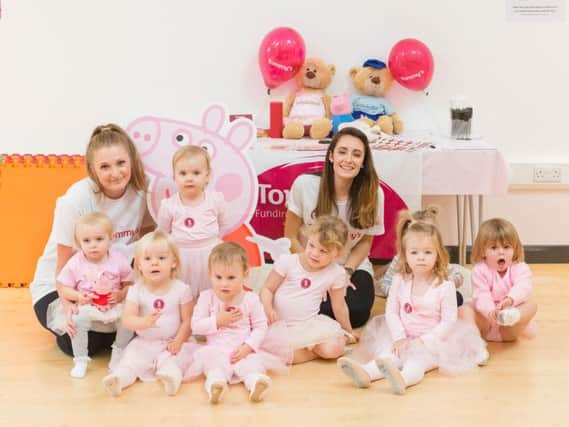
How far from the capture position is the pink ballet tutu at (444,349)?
246cm

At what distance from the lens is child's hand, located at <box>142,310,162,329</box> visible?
239cm

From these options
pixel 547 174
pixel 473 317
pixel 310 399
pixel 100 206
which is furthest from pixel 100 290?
pixel 547 174

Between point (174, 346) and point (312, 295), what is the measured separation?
50 cm

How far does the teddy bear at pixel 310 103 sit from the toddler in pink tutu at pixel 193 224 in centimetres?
77

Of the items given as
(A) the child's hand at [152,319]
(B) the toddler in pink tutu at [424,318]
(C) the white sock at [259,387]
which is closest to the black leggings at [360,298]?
(B) the toddler in pink tutu at [424,318]

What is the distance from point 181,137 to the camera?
285 centimetres

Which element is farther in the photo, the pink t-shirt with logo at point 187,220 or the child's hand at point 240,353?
the pink t-shirt with logo at point 187,220

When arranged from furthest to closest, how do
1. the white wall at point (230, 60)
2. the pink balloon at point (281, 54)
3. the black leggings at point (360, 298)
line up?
the white wall at point (230, 60), the pink balloon at point (281, 54), the black leggings at point (360, 298)

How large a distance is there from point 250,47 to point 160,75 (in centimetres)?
44

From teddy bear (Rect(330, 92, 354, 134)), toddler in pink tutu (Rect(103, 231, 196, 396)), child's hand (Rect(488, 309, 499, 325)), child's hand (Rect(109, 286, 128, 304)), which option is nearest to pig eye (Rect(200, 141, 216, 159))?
toddler in pink tutu (Rect(103, 231, 196, 396))

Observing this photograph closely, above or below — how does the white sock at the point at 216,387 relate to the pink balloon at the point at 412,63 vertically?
below

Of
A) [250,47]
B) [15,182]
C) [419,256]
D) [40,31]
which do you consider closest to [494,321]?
[419,256]

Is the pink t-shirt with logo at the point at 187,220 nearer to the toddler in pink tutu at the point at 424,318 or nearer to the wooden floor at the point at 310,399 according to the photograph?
the wooden floor at the point at 310,399

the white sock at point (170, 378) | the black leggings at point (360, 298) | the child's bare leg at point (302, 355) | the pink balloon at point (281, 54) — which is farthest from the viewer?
the pink balloon at point (281, 54)
